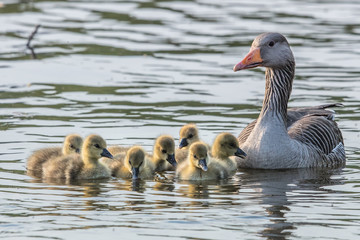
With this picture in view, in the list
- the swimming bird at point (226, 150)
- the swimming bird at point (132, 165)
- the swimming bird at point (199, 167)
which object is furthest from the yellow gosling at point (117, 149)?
the swimming bird at point (226, 150)

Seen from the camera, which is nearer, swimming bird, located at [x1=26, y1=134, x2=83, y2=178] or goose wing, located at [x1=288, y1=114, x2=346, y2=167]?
swimming bird, located at [x1=26, y1=134, x2=83, y2=178]

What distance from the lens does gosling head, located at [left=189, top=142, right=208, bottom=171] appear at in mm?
11234

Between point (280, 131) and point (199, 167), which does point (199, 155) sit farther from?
point (280, 131)

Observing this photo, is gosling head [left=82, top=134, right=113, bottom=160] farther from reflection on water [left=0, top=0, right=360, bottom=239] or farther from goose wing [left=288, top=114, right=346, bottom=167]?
goose wing [left=288, top=114, right=346, bottom=167]

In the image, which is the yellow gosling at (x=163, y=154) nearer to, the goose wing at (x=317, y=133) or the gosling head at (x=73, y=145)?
the gosling head at (x=73, y=145)

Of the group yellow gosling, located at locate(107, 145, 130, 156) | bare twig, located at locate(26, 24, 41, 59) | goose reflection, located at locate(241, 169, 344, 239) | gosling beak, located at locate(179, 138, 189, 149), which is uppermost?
bare twig, located at locate(26, 24, 41, 59)

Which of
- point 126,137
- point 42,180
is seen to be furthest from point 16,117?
point 42,180

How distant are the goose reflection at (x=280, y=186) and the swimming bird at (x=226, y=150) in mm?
234

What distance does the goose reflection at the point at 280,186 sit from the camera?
9.30 m

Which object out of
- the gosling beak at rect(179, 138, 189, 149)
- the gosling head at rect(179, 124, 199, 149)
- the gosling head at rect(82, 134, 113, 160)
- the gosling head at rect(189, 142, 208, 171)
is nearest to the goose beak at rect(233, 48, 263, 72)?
the gosling head at rect(179, 124, 199, 149)

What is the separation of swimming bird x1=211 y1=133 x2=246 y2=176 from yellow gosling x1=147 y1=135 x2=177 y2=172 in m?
0.55

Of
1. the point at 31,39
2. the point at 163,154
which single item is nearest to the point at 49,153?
the point at 163,154

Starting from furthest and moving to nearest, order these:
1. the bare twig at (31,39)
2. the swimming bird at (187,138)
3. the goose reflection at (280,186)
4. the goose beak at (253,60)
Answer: the bare twig at (31,39) → the goose beak at (253,60) → the swimming bird at (187,138) → the goose reflection at (280,186)

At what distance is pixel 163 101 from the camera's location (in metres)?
16.0
